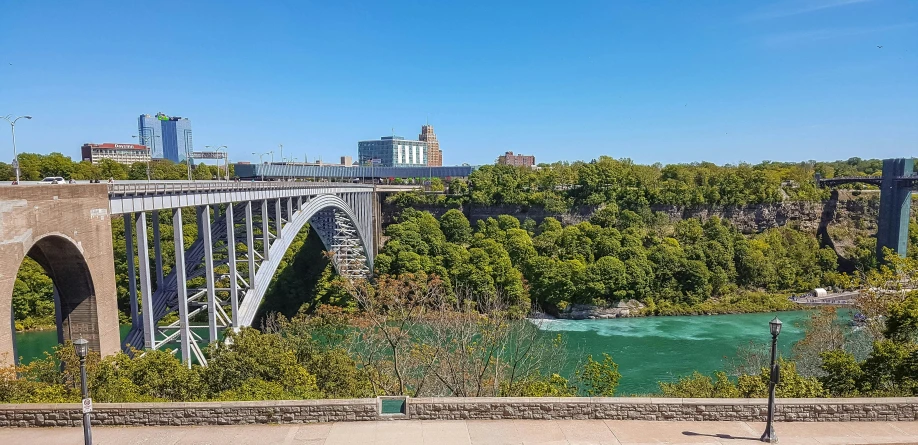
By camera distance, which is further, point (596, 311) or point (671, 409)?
point (596, 311)

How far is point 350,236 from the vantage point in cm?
3947

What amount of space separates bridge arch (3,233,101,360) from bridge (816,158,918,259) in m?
51.4

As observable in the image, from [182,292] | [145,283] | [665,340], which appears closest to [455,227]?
[665,340]

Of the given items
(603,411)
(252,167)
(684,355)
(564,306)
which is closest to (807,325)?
(684,355)

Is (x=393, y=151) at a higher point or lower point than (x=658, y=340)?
higher

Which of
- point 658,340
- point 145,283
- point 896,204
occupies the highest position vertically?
point 896,204

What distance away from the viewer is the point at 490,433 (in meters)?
11.0

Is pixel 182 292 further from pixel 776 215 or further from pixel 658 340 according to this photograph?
pixel 776 215

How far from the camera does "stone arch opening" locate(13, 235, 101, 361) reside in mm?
12906

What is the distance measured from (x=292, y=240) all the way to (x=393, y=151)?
151471mm

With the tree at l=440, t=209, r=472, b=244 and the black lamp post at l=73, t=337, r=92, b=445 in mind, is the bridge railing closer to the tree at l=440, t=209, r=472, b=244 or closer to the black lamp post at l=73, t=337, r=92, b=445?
the black lamp post at l=73, t=337, r=92, b=445

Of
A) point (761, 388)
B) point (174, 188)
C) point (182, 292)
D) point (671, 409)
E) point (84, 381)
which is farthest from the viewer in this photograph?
point (174, 188)

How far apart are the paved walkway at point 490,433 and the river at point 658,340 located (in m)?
13.0

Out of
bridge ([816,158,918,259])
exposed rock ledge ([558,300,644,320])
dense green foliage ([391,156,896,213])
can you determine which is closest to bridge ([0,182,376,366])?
exposed rock ledge ([558,300,644,320])
